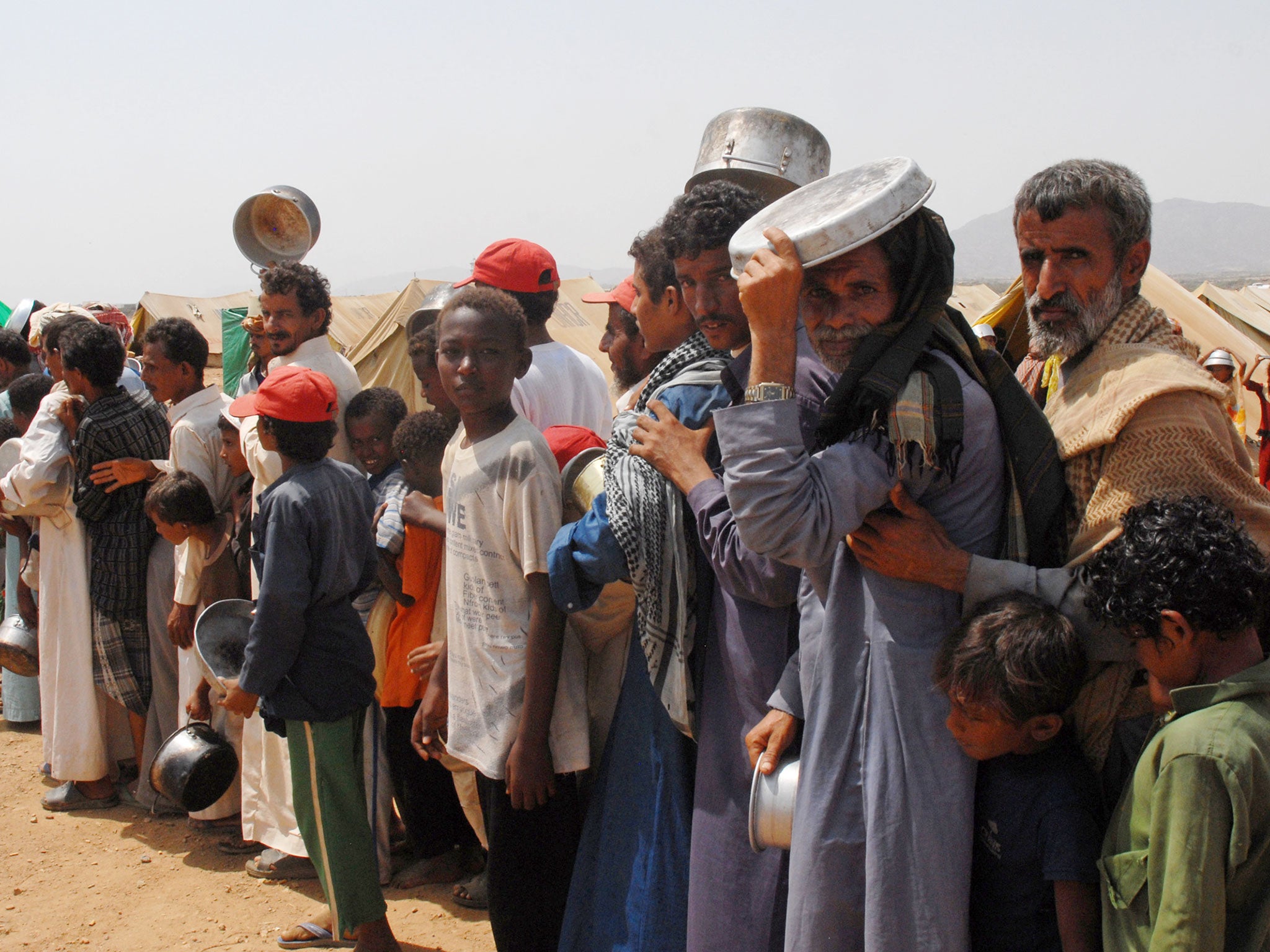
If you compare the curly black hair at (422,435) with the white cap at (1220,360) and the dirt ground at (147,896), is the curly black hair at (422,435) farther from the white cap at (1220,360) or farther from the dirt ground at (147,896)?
the white cap at (1220,360)

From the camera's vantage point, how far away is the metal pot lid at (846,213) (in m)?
1.83

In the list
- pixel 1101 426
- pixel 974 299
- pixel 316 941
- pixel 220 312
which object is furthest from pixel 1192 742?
pixel 974 299

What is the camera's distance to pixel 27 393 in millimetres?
6086

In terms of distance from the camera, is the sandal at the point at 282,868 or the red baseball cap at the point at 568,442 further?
the sandal at the point at 282,868

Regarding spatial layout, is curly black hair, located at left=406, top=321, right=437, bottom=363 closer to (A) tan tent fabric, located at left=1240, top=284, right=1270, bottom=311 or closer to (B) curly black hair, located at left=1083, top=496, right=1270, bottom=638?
(B) curly black hair, located at left=1083, top=496, right=1270, bottom=638

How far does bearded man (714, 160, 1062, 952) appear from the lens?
183 centimetres

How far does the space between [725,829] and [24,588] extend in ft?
16.6

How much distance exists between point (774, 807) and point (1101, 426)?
989 mm

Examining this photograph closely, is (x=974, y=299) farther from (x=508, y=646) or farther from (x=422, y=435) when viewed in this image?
(x=508, y=646)

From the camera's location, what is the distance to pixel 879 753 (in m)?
1.92

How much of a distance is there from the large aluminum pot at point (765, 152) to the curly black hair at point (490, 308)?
1168 millimetres

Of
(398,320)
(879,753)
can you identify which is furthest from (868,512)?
(398,320)

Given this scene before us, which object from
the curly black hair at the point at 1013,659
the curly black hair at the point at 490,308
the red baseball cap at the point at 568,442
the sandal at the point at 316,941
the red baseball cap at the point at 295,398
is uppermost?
the curly black hair at the point at 490,308

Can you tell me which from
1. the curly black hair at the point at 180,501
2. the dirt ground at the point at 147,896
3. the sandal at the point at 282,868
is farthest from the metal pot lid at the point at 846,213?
the sandal at the point at 282,868
